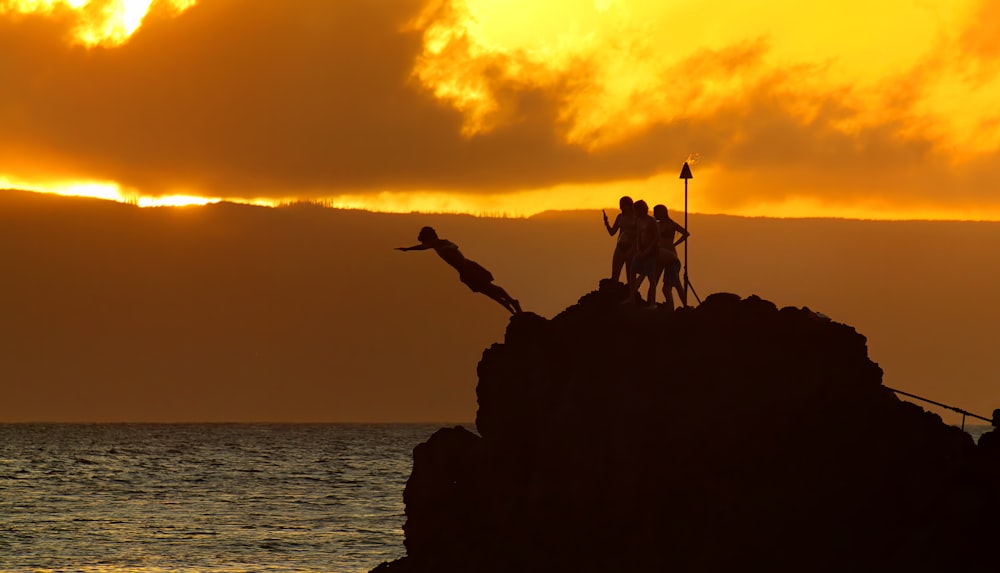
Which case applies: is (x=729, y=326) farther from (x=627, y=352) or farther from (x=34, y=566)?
(x=34, y=566)

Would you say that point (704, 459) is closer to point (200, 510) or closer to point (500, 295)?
point (500, 295)

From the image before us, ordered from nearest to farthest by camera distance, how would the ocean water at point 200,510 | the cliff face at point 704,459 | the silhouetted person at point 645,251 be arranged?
the cliff face at point 704,459
the silhouetted person at point 645,251
the ocean water at point 200,510

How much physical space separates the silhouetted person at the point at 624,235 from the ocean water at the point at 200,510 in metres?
34.1

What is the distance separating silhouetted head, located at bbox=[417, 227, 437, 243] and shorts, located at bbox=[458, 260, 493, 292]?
92 cm

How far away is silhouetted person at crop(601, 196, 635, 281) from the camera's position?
30375 mm

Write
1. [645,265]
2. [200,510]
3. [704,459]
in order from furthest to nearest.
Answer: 1. [200,510]
2. [645,265]
3. [704,459]

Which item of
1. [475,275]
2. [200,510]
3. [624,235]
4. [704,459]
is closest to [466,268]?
[475,275]

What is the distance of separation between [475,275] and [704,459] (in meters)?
6.68

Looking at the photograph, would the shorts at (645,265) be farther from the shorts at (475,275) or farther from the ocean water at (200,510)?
the ocean water at (200,510)

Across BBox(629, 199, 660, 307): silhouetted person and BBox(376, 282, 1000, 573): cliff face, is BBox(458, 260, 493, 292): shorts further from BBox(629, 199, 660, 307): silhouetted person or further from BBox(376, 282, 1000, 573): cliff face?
BBox(629, 199, 660, 307): silhouetted person

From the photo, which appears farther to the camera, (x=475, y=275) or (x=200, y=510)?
(x=200, y=510)

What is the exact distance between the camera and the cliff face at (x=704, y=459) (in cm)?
2661

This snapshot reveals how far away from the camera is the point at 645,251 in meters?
29.9

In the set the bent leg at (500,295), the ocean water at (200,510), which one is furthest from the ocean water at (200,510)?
the bent leg at (500,295)
